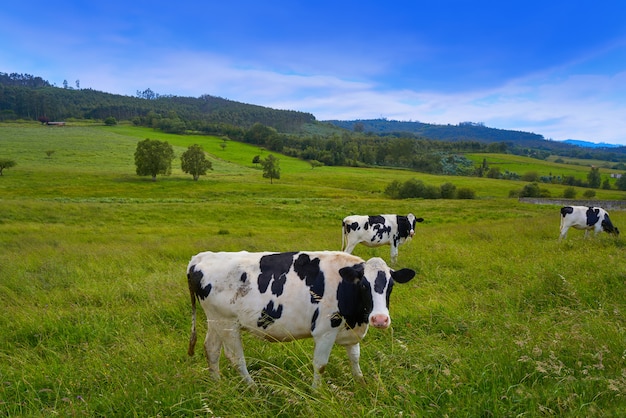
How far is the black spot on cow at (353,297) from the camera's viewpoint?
4.27m

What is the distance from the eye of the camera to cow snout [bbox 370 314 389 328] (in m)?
3.79

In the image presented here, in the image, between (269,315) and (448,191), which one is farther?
(448,191)

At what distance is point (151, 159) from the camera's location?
63250mm

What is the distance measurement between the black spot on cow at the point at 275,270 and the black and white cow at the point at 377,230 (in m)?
8.63

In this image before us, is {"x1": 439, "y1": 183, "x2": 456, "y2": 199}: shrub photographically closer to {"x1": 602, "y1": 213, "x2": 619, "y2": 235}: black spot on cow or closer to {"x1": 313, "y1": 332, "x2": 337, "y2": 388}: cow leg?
{"x1": 602, "y1": 213, "x2": 619, "y2": 235}: black spot on cow

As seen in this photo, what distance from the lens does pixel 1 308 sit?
6797mm

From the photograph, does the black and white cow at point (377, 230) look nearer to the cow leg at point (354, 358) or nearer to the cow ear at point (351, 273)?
the cow leg at point (354, 358)

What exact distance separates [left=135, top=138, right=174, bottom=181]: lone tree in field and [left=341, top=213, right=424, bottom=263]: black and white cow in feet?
189

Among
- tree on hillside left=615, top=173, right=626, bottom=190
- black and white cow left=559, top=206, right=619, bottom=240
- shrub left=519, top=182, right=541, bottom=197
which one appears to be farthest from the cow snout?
tree on hillside left=615, top=173, right=626, bottom=190

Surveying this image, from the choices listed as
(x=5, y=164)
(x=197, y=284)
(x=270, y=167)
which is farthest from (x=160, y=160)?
(x=197, y=284)

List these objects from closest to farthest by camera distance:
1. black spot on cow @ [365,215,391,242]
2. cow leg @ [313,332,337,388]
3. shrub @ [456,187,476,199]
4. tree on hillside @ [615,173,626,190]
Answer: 1. cow leg @ [313,332,337,388]
2. black spot on cow @ [365,215,391,242]
3. shrub @ [456,187,476,199]
4. tree on hillside @ [615,173,626,190]

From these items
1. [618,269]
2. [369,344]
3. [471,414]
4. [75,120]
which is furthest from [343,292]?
A: [75,120]

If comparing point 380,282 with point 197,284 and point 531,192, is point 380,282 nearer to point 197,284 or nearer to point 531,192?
point 197,284

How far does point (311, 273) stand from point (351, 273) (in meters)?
0.58
